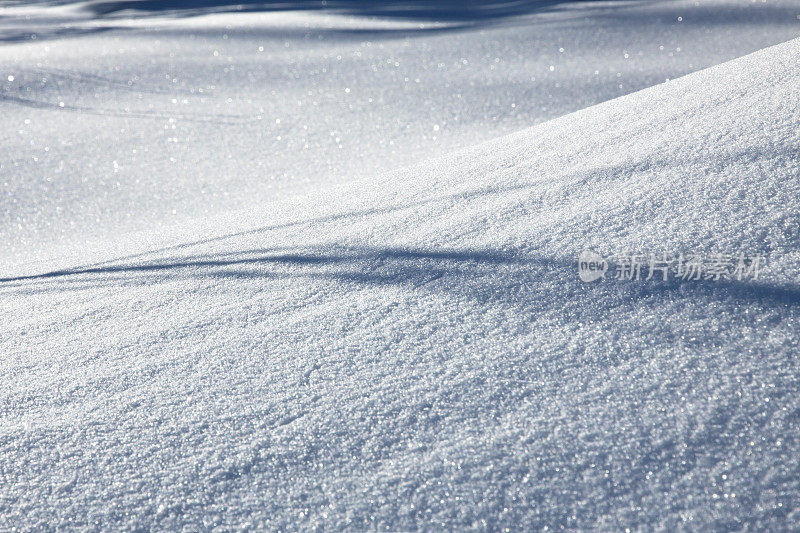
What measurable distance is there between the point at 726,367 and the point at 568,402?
0.79 ft

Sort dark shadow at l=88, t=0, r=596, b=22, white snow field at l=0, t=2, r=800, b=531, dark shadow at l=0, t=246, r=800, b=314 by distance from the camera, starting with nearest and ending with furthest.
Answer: white snow field at l=0, t=2, r=800, b=531 → dark shadow at l=0, t=246, r=800, b=314 → dark shadow at l=88, t=0, r=596, b=22

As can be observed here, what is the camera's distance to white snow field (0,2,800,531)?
0.88 metres

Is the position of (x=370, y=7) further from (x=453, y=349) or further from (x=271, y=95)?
(x=453, y=349)

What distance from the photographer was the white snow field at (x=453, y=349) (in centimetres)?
88

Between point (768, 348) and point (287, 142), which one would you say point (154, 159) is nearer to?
point (287, 142)

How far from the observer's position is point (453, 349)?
1.15 metres

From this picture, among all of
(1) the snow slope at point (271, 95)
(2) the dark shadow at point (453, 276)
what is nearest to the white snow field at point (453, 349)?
(2) the dark shadow at point (453, 276)

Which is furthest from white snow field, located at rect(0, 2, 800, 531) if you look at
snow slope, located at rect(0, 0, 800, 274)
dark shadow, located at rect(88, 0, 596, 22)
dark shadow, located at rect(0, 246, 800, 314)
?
dark shadow, located at rect(88, 0, 596, 22)

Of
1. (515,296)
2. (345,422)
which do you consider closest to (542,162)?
(515,296)

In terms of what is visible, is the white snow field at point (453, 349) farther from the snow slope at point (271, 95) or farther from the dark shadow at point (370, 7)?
the dark shadow at point (370, 7)
